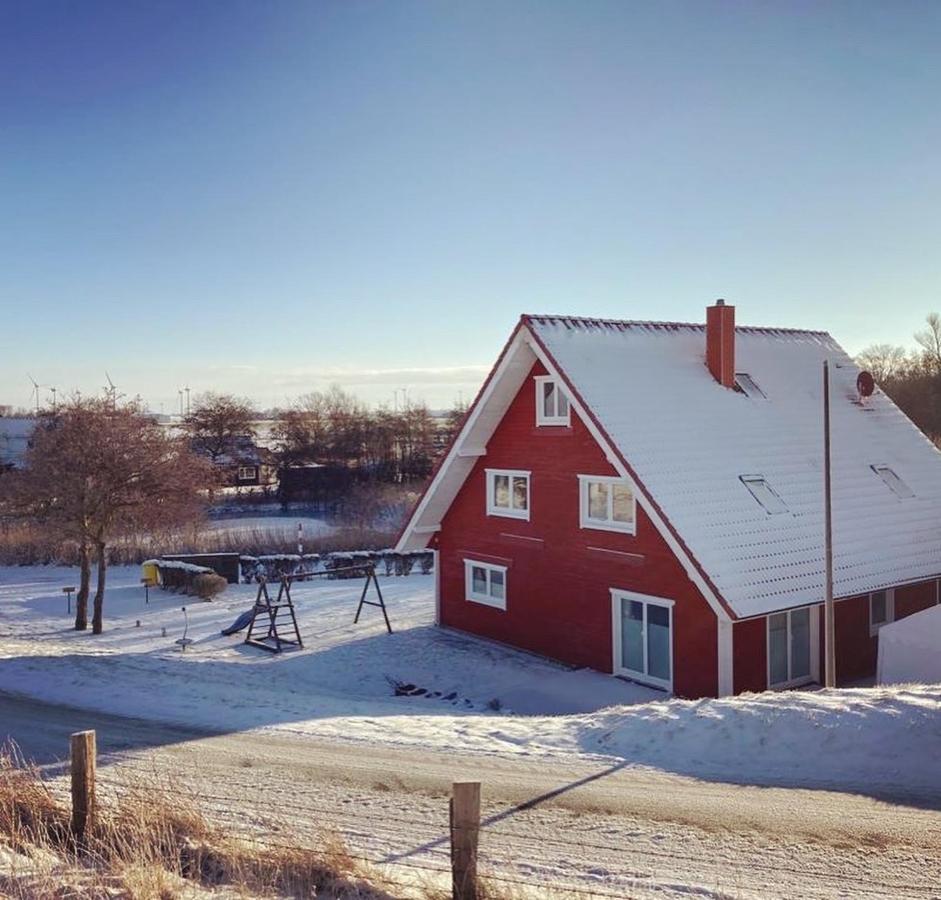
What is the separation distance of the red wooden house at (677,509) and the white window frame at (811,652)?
0.12 ft

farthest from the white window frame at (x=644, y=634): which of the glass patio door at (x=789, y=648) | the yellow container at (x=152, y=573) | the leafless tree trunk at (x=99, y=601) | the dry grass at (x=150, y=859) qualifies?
the yellow container at (x=152, y=573)

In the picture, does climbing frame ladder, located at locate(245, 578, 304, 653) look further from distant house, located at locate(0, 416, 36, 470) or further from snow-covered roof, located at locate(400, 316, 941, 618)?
distant house, located at locate(0, 416, 36, 470)

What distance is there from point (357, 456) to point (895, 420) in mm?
51574

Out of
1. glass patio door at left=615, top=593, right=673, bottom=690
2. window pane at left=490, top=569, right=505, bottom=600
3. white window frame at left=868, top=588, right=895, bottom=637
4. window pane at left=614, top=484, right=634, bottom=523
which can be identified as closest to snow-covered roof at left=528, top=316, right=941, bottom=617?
white window frame at left=868, top=588, right=895, bottom=637

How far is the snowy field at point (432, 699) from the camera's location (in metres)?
9.95

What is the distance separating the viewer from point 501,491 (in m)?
21.4

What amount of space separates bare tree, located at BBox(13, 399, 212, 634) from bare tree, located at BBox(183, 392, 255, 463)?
156 ft

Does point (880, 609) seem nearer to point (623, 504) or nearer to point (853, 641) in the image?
point (853, 641)

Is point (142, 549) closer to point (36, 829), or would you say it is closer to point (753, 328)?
point (753, 328)

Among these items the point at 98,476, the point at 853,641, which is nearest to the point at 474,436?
the point at 853,641

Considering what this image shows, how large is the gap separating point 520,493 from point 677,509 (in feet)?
16.7

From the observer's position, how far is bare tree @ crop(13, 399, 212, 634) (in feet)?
77.9

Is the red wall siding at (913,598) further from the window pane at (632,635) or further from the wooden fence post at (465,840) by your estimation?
the wooden fence post at (465,840)

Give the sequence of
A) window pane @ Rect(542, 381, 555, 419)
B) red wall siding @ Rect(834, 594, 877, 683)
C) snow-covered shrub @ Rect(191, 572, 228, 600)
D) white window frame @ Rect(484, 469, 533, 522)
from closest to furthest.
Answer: red wall siding @ Rect(834, 594, 877, 683)
window pane @ Rect(542, 381, 555, 419)
white window frame @ Rect(484, 469, 533, 522)
snow-covered shrub @ Rect(191, 572, 228, 600)
